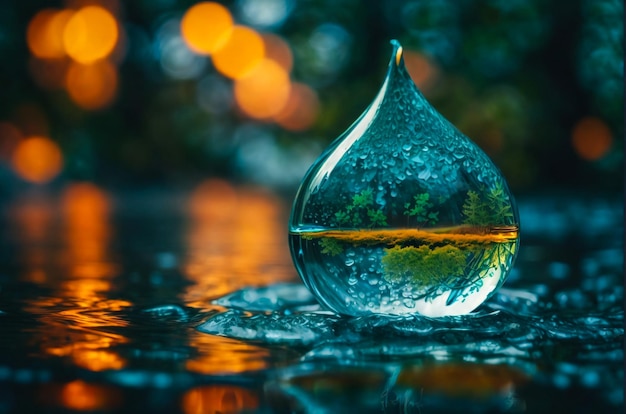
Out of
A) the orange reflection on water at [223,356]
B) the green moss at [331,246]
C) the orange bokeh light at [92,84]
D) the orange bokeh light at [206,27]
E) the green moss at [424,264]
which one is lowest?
the orange reflection on water at [223,356]

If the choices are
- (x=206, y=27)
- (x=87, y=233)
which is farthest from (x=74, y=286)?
(x=206, y=27)

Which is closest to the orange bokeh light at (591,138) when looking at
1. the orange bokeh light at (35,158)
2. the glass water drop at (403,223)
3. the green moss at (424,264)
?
the orange bokeh light at (35,158)

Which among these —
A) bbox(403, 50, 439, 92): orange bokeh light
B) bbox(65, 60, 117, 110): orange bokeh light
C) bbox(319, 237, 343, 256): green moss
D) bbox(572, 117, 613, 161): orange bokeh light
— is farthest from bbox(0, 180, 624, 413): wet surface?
bbox(65, 60, 117, 110): orange bokeh light

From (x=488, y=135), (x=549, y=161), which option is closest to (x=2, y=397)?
(x=488, y=135)

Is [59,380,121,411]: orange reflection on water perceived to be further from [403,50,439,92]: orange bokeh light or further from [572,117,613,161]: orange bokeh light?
[572,117,613,161]: orange bokeh light

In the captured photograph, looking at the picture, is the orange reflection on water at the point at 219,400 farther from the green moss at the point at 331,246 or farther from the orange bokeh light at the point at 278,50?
the orange bokeh light at the point at 278,50

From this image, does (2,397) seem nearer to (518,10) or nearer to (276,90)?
(518,10)
